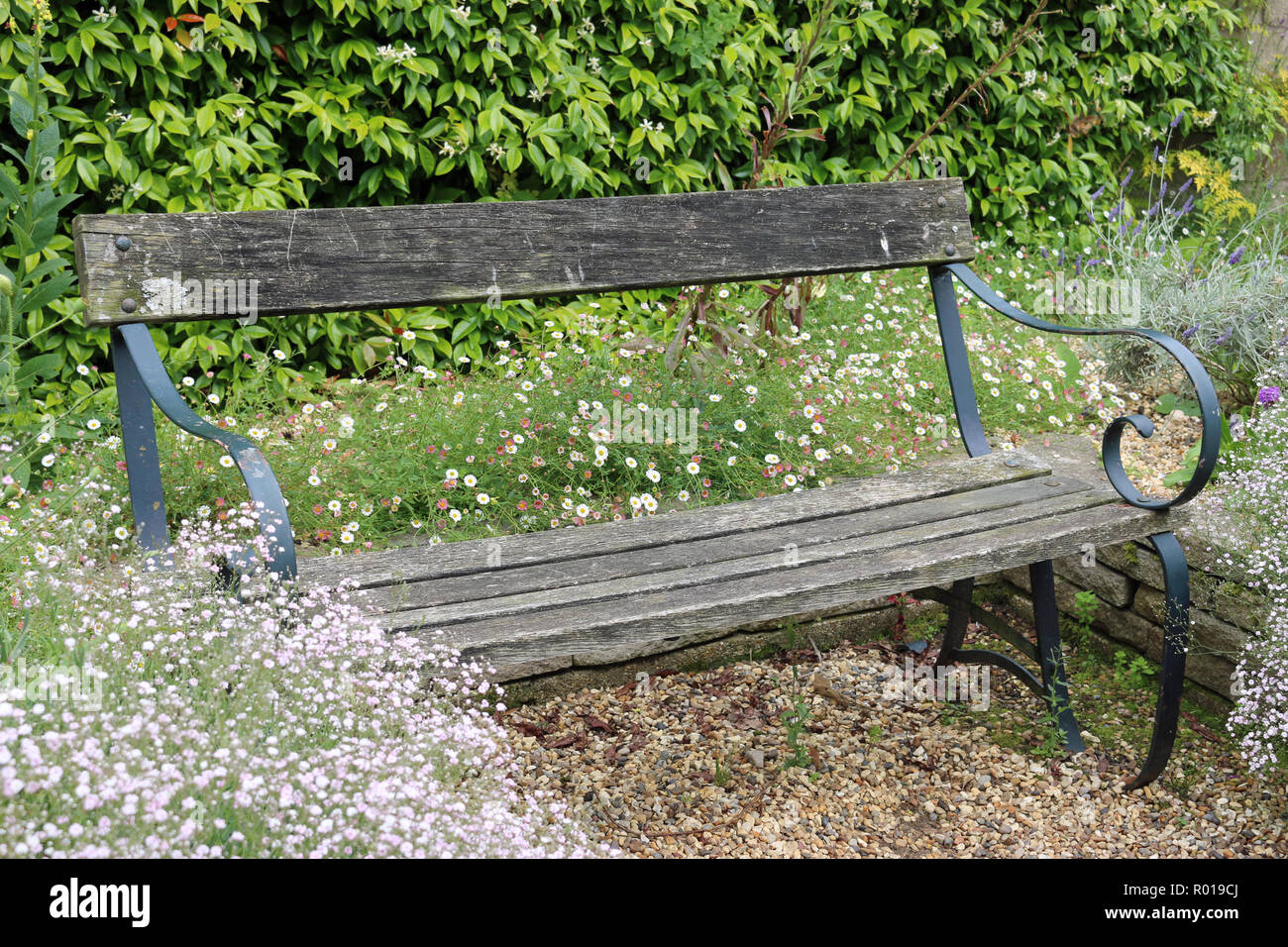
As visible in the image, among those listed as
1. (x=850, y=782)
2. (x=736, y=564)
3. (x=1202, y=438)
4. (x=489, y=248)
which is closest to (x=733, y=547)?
(x=736, y=564)

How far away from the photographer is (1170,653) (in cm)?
256

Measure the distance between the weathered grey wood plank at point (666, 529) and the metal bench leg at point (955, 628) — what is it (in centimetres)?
33

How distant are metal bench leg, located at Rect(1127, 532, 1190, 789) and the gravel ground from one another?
95 mm

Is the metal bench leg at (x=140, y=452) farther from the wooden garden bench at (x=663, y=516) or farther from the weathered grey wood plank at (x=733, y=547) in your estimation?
the weathered grey wood plank at (x=733, y=547)

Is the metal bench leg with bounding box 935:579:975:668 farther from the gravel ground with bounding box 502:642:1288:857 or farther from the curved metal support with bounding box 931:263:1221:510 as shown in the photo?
the curved metal support with bounding box 931:263:1221:510

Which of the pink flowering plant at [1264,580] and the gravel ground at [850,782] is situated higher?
the pink flowering plant at [1264,580]

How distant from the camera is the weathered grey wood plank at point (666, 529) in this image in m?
2.18

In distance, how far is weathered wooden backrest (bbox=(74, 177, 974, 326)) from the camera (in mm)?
2164

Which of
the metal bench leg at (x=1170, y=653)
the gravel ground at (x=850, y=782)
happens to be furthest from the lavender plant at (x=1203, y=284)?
the gravel ground at (x=850, y=782)

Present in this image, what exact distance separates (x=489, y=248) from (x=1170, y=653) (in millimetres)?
1780

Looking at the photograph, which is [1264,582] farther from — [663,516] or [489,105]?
[489,105]

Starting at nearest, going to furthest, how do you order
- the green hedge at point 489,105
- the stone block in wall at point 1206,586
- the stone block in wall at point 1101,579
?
1. the stone block in wall at point 1206,586
2. the stone block in wall at point 1101,579
3. the green hedge at point 489,105

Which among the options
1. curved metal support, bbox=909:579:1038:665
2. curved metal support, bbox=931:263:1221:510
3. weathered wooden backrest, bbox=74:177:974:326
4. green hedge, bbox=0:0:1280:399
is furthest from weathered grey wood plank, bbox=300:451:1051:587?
green hedge, bbox=0:0:1280:399

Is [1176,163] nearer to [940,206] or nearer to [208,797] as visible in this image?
[940,206]
